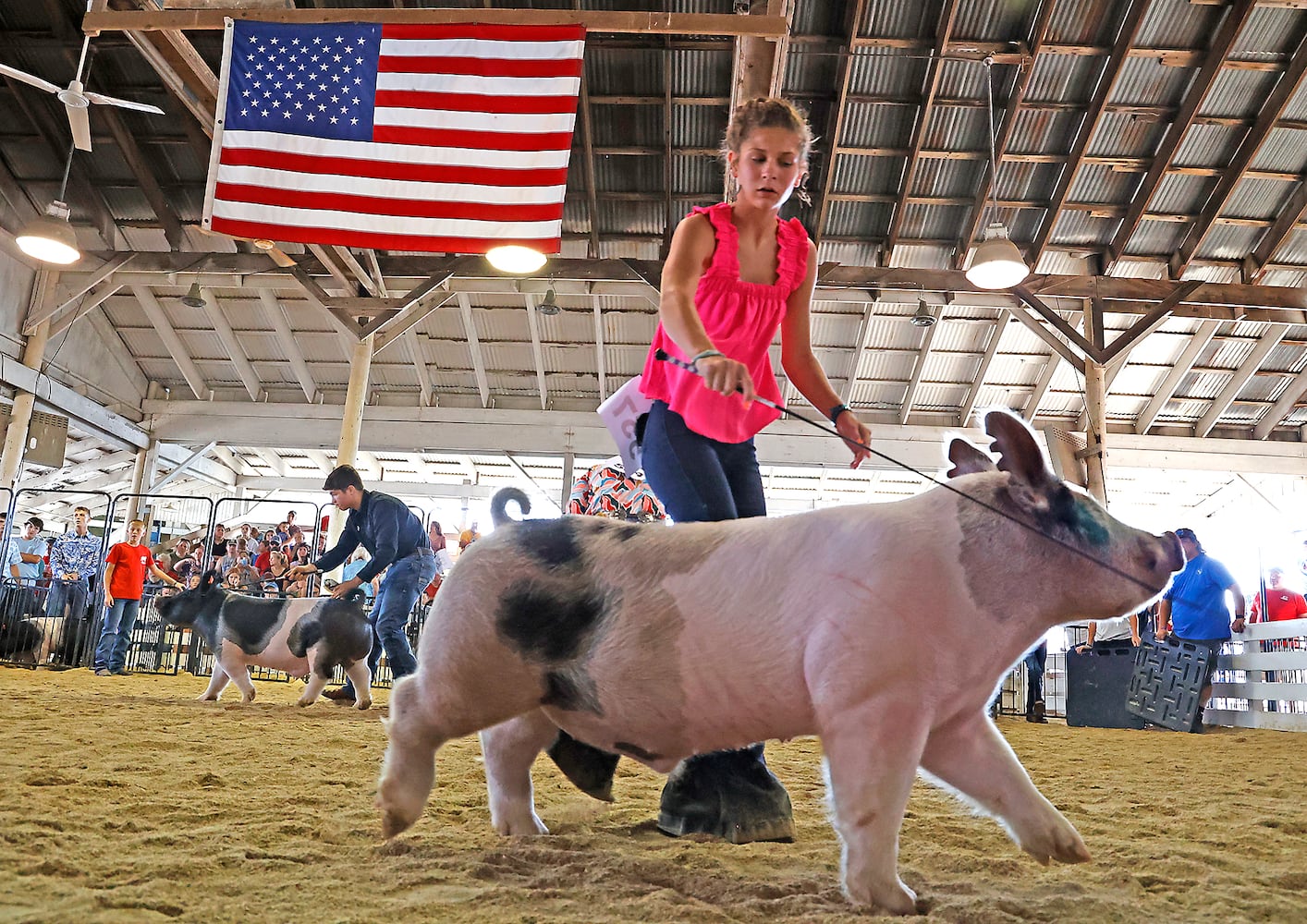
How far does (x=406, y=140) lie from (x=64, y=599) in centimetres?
824

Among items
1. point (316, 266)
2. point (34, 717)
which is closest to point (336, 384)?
point (316, 266)

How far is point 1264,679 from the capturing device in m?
8.64

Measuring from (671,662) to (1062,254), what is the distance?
13.7 meters

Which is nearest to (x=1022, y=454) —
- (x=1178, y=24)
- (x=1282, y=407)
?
(x=1178, y=24)

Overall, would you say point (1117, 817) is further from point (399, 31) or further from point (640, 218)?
point (640, 218)

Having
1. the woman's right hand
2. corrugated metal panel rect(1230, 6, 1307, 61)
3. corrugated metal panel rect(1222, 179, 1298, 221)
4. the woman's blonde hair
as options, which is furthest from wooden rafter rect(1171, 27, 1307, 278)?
the woman's right hand

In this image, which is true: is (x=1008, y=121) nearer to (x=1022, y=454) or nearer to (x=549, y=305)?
(x=549, y=305)

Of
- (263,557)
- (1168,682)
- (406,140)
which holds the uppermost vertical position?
(406,140)

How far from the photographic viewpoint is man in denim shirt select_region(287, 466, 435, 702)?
19.5 feet

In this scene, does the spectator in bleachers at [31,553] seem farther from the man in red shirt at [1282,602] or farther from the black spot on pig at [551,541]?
the man in red shirt at [1282,602]

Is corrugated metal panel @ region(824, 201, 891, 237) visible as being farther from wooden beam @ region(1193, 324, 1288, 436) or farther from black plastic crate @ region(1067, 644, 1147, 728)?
wooden beam @ region(1193, 324, 1288, 436)

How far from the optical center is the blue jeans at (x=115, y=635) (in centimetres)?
954

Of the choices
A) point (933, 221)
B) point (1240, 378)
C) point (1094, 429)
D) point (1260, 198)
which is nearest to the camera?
point (1094, 429)

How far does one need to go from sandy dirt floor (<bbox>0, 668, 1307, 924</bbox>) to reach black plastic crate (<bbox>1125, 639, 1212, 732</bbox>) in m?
4.38
